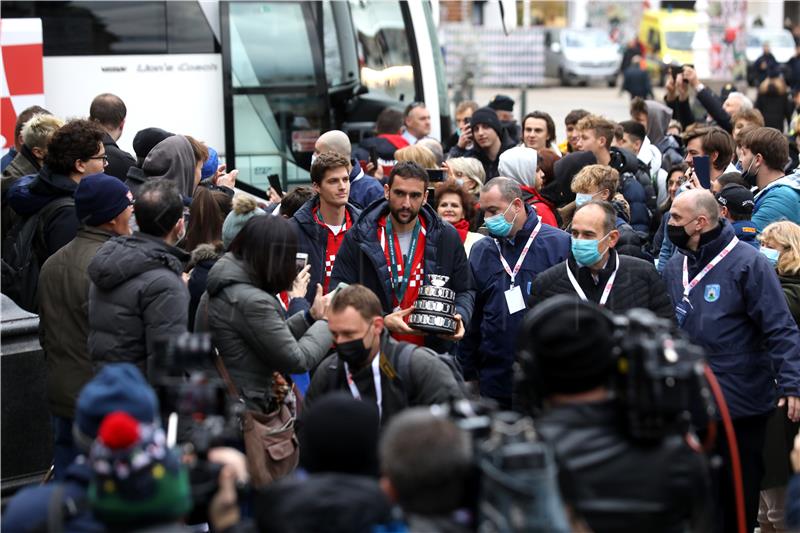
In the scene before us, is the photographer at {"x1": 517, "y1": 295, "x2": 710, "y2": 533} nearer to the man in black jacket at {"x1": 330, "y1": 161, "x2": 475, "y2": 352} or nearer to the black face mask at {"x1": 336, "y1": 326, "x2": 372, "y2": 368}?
the black face mask at {"x1": 336, "y1": 326, "x2": 372, "y2": 368}

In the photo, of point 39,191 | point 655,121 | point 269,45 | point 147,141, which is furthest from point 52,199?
point 655,121

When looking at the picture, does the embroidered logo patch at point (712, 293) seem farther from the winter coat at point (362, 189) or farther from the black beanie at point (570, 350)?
the winter coat at point (362, 189)

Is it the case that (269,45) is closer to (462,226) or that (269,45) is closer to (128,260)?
(462,226)

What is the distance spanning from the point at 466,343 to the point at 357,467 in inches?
139

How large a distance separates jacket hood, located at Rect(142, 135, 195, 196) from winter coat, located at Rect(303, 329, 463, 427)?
2.98 m

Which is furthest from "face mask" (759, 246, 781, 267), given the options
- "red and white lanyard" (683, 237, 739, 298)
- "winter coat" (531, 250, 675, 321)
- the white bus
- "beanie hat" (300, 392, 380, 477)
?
the white bus

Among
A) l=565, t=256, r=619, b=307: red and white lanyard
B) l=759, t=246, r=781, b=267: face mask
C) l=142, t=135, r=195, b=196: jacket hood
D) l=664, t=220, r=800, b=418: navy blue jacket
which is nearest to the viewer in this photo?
l=664, t=220, r=800, b=418: navy blue jacket

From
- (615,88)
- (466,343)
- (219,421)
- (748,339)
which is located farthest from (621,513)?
(615,88)

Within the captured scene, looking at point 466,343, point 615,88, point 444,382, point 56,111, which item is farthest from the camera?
point 615,88

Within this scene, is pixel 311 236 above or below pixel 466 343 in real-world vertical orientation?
above

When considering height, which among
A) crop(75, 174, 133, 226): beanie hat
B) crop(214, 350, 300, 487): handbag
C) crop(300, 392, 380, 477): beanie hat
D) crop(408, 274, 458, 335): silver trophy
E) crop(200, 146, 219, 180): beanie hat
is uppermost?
crop(75, 174, 133, 226): beanie hat

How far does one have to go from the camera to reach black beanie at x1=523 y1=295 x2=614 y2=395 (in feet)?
12.4

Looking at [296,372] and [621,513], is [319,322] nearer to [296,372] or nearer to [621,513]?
[296,372]

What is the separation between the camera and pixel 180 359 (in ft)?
12.7
